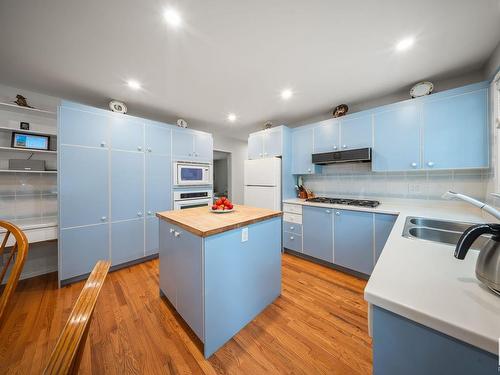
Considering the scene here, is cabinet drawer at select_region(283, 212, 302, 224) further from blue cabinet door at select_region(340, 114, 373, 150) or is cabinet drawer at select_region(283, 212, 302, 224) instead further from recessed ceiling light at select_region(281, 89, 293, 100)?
recessed ceiling light at select_region(281, 89, 293, 100)

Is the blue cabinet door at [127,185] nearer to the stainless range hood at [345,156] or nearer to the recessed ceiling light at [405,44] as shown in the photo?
the stainless range hood at [345,156]

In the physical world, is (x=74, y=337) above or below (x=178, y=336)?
above

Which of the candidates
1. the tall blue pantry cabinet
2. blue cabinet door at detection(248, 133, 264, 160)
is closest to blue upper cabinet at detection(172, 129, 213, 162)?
the tall blue pantry cabinet

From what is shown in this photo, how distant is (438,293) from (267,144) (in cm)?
297

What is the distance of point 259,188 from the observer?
320cm

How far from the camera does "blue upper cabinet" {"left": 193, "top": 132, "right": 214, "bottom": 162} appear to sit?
10.7 ft

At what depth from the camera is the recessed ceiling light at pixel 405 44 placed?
57.9 inches

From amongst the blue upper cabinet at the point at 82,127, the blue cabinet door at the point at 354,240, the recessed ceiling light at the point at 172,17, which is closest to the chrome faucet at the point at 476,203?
the blue cabinet door at the point at 354,240

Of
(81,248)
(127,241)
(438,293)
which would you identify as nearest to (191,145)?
(127,241)

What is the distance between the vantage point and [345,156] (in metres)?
2.47

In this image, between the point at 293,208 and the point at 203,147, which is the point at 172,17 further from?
the point at 293,208

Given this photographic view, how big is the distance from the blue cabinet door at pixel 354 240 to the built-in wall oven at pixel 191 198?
222cm

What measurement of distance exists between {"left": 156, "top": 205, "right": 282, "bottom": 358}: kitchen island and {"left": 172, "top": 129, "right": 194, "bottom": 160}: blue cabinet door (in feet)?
5.26

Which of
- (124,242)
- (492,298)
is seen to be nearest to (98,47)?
(124,242)
